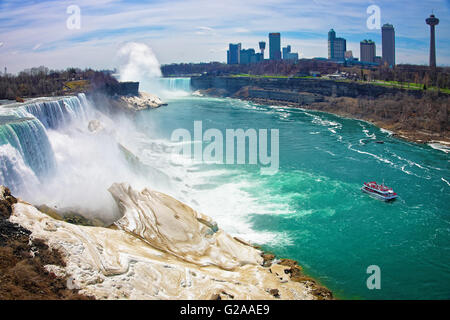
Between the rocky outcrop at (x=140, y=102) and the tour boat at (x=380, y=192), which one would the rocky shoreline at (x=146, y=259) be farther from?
the rocky outcrop at (x=140, y=102)

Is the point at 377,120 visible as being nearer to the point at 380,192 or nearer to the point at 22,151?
the point at 380,192

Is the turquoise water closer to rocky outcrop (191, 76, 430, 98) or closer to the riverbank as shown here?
the riverbank

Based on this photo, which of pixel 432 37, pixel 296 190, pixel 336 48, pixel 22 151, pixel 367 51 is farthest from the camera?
pixel 336 48

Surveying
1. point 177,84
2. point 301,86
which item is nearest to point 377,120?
point 301,86

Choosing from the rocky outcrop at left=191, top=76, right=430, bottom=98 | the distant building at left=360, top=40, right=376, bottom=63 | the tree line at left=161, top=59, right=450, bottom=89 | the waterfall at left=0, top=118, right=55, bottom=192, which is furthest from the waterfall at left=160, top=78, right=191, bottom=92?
the waterfall at left=0, top=118, right=55, bottom=192

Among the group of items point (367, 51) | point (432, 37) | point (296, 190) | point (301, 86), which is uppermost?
point (367, 51)

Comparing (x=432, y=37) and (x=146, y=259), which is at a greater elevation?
(x=432, y=37)

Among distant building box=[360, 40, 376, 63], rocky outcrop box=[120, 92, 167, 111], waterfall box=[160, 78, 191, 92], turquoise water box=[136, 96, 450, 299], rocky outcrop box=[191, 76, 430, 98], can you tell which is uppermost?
distant building box=[360, 40, 376, 63]
